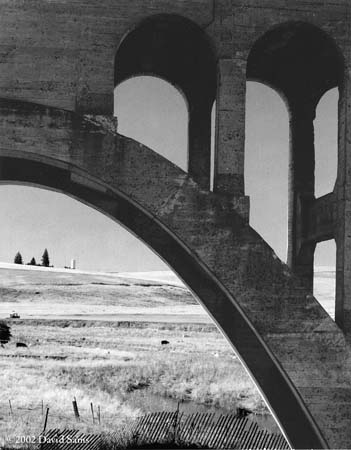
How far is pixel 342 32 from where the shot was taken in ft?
36.5

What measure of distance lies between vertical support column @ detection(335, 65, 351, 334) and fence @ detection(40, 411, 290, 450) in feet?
30.8

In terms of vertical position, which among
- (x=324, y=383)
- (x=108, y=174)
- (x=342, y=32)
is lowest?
(x=324, y=383)

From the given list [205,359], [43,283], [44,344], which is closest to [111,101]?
[205,359]

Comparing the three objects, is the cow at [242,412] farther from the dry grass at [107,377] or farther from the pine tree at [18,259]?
the pine tree at [18,259]

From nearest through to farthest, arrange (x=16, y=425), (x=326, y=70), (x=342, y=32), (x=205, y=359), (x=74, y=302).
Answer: (x=342, y=32), (x=326, y=70), (x=16, y=425), (x=205, y=359), (x=74, y=302)

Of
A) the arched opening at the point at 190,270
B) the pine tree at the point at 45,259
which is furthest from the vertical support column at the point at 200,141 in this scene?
the pine tree at the point at 45,259

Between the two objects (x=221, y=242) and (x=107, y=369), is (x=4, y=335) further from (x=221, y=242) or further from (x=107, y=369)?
(x=221, y=242)

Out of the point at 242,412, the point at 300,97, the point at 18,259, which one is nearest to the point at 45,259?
the point at 18,259

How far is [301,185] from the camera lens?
48.2ft

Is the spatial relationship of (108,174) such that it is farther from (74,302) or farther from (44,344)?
(74,302)

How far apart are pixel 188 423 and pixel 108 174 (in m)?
13.5

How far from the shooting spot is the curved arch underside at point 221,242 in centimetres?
1033

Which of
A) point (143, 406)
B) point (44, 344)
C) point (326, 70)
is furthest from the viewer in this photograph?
point (44, 344)

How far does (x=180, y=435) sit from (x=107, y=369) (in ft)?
41.3
